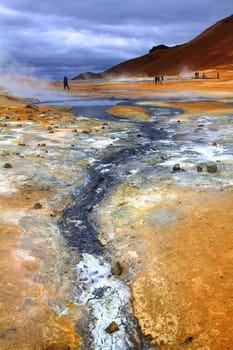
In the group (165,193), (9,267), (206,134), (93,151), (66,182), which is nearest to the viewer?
(9,267)

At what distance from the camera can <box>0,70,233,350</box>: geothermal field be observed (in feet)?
12.7

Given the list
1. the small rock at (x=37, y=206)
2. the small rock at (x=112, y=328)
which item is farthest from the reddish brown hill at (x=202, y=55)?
the small rock at (x=112, y=328)

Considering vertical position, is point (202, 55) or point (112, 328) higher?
point (202, 55)

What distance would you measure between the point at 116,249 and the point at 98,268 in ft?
1.62

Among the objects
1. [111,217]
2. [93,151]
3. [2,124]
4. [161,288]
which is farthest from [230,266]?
[2,124]

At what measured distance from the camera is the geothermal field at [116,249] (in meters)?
3.86

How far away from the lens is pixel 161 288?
14.5 ft

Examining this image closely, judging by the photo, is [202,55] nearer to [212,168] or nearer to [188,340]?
[212,168]

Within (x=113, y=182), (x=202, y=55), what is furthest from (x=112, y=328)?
(x=202, y=55)

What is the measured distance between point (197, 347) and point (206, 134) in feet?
33.5

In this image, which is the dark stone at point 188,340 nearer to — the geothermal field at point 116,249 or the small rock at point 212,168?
the geothermal field at point 116,249

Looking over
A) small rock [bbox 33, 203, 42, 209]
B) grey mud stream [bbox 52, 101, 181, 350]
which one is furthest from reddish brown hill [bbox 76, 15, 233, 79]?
small rock [bbox 33, 203, 42, 209]

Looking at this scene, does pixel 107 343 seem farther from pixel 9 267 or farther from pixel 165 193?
pixel 165 193

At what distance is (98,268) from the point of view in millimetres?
5039
